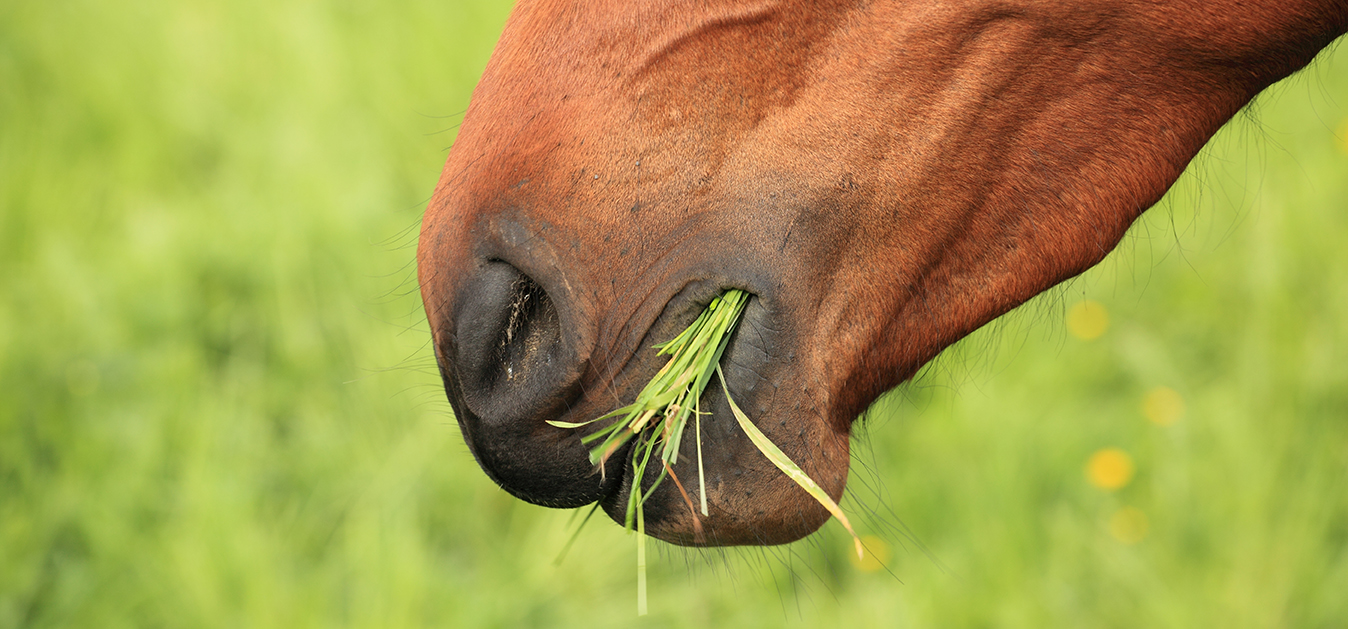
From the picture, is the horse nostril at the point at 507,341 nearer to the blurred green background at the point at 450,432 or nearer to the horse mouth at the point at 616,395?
the horse mouth at the point at 616,395

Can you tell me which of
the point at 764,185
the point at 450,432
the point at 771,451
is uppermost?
the point at 764,185

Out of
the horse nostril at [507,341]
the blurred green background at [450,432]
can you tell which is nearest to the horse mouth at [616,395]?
the horse nostril at [507,341]

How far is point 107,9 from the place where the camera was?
4227 mm

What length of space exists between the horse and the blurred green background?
46 cm

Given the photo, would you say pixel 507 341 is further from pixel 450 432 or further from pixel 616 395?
pixel 450 432

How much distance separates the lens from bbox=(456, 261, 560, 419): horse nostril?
1092 millimetres

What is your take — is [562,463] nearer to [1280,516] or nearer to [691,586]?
[691,586]

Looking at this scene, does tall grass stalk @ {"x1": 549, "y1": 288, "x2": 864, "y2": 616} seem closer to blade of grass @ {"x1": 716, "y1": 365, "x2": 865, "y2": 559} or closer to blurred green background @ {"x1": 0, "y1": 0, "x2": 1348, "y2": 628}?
blade of grass @ {"x1": 716, "y1": 365, "x2": 865, "y2": 559}

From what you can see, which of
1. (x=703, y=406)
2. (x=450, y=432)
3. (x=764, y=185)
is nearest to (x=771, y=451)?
(x=703, y=406)

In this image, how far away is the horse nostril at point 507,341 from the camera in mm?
1092

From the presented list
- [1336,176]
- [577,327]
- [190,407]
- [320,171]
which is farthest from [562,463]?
[1336,176]

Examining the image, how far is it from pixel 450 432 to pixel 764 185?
162cm

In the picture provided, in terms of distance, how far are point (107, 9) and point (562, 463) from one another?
4165mm

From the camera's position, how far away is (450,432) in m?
2.48
